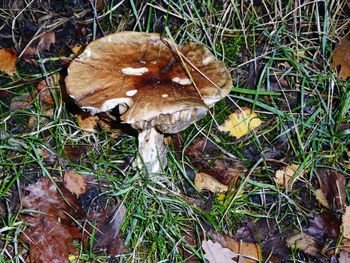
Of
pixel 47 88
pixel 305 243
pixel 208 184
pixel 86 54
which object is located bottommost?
pixel 305 243

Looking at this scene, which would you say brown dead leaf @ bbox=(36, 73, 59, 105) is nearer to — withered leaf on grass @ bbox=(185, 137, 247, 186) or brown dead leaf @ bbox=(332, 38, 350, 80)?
withered leaf on grass @ bbox=(185, 137, 247, 186)

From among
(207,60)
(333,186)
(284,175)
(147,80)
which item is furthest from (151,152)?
(333,186)

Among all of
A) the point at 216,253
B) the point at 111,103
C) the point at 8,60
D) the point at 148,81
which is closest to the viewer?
the point at 111,103

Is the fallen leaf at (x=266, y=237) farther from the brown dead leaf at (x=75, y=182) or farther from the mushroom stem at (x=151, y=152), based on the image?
the brown dead leaf at (x=75, y=182)

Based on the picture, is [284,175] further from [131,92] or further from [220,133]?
[131,92]

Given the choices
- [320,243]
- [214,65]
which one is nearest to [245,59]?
[214,65]

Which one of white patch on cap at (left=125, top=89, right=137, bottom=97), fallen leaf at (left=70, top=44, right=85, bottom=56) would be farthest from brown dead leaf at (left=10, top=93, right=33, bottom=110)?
white patch on cap at (left=125, top=89, right=137, bottom=97)

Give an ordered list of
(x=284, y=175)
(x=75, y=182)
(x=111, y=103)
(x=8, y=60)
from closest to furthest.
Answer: (x=111, y=103) < (x=75, y=182) < (x=284, y=175) < (x=8, y=60)
